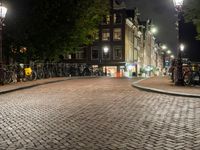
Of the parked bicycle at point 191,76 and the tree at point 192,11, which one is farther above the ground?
the tree at point 192,11

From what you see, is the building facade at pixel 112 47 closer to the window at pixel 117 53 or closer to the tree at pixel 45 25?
the window at pixel 117 53

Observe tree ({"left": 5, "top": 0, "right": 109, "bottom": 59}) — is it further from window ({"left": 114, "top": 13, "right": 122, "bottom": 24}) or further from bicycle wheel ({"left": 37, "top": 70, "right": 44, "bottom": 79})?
window ({"left": 114, "top": 13, "right": 122, "bottom": 24})

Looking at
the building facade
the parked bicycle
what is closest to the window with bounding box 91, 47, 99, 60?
the building facade

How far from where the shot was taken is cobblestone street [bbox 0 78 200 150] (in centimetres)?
707

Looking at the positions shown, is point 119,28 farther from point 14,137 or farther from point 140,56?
point 14,137

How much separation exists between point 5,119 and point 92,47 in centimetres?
6283

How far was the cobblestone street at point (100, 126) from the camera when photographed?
23.2ft

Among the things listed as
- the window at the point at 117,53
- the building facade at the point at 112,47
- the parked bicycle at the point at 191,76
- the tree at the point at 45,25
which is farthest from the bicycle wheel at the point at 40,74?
the window at the point at 117,53

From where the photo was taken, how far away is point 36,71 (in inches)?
1315

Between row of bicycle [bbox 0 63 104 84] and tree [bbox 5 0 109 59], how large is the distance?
259 cm

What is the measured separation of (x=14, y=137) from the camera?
7746 mm

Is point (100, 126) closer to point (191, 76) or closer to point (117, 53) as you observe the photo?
point (191, 76)

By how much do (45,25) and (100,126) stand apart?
33.7 m

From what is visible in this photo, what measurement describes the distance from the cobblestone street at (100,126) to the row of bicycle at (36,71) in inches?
492
